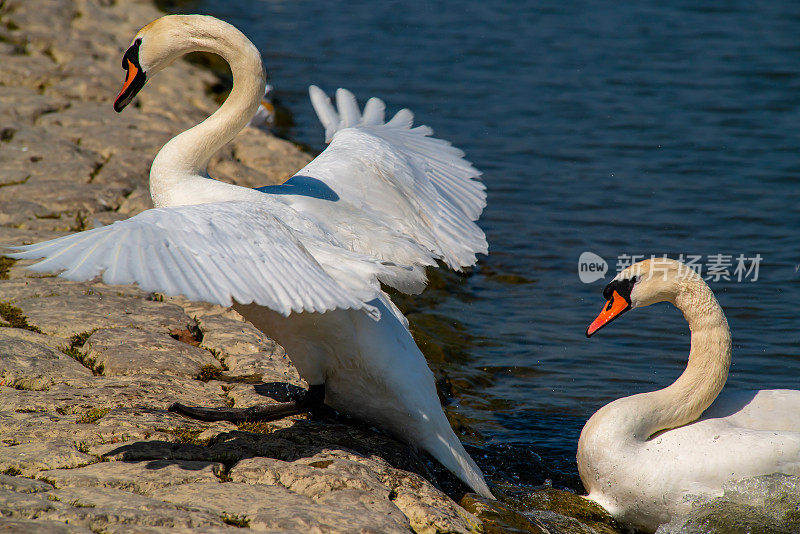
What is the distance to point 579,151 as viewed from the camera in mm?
10422

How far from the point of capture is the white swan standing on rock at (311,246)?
3.52 meters

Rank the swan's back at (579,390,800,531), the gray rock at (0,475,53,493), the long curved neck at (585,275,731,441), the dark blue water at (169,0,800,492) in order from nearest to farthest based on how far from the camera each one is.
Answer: the gray rock at (0,475,53,493), the swan's back at (579,390,800,531), the long curved neck at (585,275,731,441), the dark blue water at (169,0,800,492)

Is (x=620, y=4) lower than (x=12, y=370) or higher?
higher

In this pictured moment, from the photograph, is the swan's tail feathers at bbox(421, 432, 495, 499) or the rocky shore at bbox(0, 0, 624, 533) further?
the swan's tail feathers at bbox(421, 432, 495, 499)

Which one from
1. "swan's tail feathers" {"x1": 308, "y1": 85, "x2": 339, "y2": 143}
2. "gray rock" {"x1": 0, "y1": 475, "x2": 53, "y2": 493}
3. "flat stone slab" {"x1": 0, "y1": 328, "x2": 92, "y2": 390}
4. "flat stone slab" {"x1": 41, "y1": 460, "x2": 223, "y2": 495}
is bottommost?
"flat stone slab" {"x1": 0, "y1": 328, "x2": 92, "y2": 390}

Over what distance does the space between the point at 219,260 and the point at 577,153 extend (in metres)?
7.40

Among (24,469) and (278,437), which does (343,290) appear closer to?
(278,437)

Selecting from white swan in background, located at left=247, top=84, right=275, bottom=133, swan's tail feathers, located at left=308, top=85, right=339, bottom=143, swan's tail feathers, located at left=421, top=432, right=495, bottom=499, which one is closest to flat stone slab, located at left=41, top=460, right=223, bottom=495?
swan's tail feathers, located at left=421, top=432, right=495, bottom=499

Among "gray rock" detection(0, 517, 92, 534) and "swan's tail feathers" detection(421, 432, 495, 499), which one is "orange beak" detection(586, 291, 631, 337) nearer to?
"swan's tail feathers" detection(421, 432, 495, 499)

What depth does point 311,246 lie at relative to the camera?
4066 millimetres

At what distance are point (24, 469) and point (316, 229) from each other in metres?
1.63

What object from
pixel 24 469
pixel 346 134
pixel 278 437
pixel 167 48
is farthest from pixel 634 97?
pixel 24 469

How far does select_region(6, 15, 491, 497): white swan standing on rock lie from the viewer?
11.5 feet

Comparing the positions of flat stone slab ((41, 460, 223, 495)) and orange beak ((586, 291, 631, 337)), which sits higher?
orange beak ((586, 291, 631, 337))
